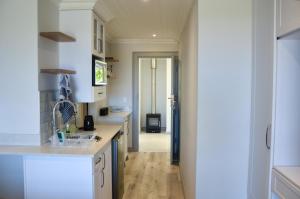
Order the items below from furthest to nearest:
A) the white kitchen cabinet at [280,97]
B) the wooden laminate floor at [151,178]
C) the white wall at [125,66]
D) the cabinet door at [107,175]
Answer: the white wall at [125,66], the wooden laminate floor at [151,178], the cabinet door at [107,175], the white kitchen cabinet at [280,97]

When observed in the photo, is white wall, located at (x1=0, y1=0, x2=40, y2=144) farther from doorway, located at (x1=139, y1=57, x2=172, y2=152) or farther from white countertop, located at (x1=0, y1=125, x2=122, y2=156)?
doorway, located at (x1=139, y1=57, x2=172, y2=152)

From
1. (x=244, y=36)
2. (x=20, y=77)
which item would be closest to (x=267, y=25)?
(x=244, y=36)

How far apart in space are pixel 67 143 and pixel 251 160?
5.52 feet

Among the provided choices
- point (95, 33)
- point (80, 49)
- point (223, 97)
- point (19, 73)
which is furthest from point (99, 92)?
point (223, 97)

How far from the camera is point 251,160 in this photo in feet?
7.15

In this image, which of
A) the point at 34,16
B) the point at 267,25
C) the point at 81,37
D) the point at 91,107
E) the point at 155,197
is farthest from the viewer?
the point at 91,107

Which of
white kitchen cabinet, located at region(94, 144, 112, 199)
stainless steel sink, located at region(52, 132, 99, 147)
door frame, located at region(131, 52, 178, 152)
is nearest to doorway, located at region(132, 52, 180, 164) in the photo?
door frame, located at region(131, 52, 178, 152)

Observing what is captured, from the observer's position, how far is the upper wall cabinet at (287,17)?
1470 millimetres

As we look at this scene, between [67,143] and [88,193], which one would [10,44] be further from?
[88,193]

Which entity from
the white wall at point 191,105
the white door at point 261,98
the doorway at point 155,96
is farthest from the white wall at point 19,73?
the doorway at point 155,96

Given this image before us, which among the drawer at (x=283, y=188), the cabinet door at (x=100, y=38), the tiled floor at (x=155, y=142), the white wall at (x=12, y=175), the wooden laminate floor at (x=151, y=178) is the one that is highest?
the cabinet door at (x=100, y=38)

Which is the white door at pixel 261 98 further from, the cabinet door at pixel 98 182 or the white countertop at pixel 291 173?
the cabinet door at pixel 98 182

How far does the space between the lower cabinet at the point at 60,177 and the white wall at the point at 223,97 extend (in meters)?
0.97

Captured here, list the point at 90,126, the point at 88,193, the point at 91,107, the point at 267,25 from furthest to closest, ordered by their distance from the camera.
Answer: the point at 91,107, the point at 90,126, the point at 88,193, the point at 267,25
